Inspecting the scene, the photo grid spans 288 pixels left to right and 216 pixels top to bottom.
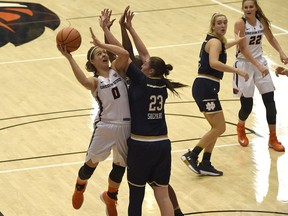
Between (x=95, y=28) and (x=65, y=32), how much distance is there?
8.87 m

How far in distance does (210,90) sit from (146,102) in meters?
2.23

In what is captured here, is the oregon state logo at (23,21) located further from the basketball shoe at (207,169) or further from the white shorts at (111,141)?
the white shorts at (111,141)

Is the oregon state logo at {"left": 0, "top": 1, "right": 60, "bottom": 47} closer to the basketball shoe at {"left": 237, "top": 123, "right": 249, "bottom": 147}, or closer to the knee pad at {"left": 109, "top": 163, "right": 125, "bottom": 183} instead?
the basketball shoe at {"left": 237, "top": 123, "right": 249, "bottom": 147}

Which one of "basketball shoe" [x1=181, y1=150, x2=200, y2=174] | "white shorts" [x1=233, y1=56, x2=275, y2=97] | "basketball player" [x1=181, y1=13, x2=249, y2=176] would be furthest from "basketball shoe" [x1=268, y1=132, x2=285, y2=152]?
"basketball shoe" [x1=181, y1=150, x2=200, y2=174]

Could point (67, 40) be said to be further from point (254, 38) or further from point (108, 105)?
point (254, 38)

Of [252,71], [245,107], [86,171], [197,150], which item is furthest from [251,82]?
[86,171]

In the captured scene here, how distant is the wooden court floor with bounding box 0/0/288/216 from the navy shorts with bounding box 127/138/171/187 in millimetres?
1236

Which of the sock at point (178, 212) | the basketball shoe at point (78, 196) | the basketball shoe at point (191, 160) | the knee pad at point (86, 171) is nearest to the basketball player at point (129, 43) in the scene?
the sock at point (178, 212)

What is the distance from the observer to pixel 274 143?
11.3m

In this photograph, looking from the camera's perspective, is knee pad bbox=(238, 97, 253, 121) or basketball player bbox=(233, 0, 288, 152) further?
knee pad bbox=(238, 97, 253, 121)

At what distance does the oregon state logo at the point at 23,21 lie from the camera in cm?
1673

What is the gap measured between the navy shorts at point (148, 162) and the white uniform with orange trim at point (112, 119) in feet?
0.88

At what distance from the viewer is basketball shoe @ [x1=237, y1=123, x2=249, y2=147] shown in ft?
37.4

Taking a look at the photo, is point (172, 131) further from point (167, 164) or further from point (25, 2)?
point (25, 2)
